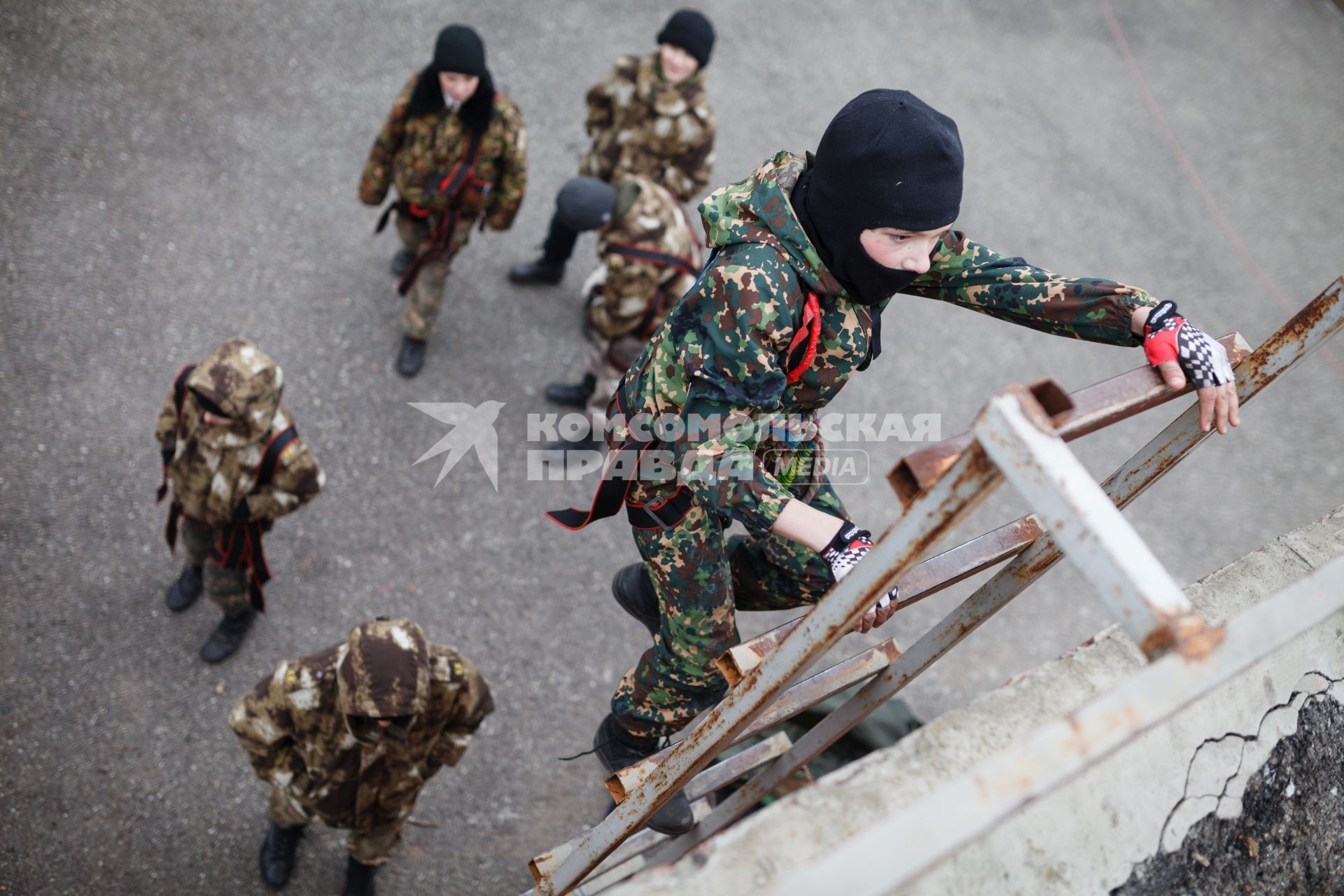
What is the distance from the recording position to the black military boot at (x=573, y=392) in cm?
557

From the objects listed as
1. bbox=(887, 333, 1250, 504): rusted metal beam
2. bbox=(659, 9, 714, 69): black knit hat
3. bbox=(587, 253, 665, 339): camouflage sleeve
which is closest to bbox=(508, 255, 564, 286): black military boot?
bbox=(587, 253, 665, 339): camouflage sleeve

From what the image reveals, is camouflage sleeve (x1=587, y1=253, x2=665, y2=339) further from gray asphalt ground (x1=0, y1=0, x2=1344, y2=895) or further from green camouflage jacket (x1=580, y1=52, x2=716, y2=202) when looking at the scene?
green camouflage jacket (x1=580, y1=52, x2=716, y2=202)

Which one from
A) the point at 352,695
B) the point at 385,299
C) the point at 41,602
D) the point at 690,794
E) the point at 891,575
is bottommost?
the point at 41,602

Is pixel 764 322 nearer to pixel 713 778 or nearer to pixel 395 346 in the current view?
pixel 713 778

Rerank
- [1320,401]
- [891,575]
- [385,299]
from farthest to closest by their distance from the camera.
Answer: [1320,401]
[385,299]
[891,575]

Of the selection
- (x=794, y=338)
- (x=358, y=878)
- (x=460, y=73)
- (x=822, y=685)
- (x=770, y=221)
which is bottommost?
(x=358, y=878)

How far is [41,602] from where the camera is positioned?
166 inches

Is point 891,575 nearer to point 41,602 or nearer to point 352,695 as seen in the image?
point 352,695

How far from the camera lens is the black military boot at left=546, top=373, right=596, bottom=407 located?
5574 millimetres

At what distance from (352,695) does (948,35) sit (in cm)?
839

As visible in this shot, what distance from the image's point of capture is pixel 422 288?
5.32 m

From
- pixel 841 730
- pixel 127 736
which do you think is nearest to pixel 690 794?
pixel 841 730

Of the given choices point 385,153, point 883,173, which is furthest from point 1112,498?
point 385,153

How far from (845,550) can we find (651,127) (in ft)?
12.9
